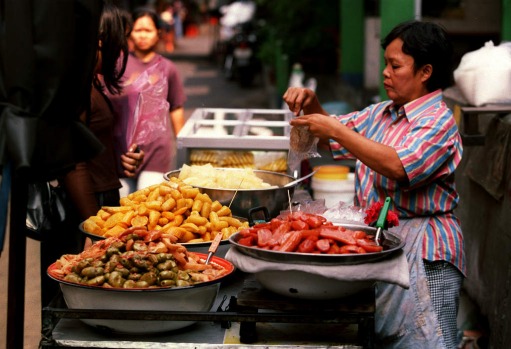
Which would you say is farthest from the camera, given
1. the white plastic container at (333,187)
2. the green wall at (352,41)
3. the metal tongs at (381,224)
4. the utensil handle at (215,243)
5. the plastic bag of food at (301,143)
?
the green wall at (352,41)

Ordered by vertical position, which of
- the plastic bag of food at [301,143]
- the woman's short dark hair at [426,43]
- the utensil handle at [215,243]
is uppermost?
the woman's short dark hair at [426,43]

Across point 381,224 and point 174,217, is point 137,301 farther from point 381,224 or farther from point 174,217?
point 381,224

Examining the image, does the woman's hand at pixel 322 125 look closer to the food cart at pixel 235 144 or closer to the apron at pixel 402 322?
the apron at pixel 402 322

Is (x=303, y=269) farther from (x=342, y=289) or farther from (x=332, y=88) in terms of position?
(x=332, y=88)

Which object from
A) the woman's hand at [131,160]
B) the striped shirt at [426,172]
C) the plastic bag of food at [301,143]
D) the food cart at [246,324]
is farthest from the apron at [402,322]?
the woman's hand at [131,160]

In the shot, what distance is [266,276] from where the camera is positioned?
130 inches

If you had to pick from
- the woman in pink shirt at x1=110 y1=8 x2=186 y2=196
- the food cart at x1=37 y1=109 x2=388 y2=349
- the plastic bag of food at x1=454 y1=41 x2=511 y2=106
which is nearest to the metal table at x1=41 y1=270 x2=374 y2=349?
the food cart at x1=37 y1=109 x2=388 y2=349

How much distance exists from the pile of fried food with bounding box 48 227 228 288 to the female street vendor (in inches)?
30.3

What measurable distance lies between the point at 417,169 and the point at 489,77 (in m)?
2.20

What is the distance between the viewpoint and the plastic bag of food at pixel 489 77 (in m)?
5.86

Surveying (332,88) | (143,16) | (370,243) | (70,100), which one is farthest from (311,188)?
(332,88)

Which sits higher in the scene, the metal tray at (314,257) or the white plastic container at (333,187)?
the metal tray at (314,257)

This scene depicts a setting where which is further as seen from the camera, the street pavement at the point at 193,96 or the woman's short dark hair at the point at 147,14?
the woman's short dark hair at the point at 147,14

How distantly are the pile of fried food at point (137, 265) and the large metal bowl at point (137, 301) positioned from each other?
33 mm
